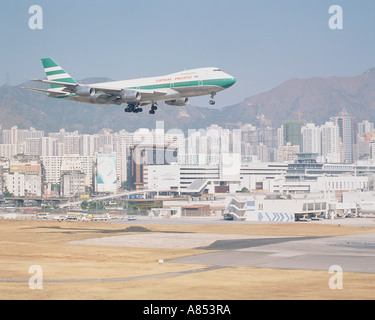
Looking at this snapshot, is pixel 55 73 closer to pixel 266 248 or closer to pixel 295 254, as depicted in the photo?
pixel 266 248

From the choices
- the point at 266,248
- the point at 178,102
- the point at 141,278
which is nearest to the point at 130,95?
the point at 178,102

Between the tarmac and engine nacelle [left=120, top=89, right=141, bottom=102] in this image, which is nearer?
the tarmac

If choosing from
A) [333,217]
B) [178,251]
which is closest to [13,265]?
[178,251]

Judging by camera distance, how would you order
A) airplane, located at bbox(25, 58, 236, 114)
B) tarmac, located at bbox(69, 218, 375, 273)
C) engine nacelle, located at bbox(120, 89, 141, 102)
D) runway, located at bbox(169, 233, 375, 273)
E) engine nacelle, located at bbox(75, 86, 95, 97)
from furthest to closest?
engine nacelle, located at bbox(75, 86, 95, 97) → engine nacelle, located at bbox(120, 89, 141, 102) → airplane, located at bbox(25, 58, 236, 114) → tarmac, located at bbox(69, 218, 375, 273) → runway, located at bbox(169, 233, 375, 273)

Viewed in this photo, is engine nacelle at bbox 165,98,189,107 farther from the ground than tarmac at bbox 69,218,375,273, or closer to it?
farther from the ground

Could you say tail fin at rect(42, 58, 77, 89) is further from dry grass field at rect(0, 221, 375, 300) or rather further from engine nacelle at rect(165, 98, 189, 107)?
dry grass field at rect(0, 221, 375, 300)

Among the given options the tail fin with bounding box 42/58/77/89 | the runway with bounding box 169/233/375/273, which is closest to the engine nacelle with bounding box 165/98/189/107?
the runway with bounding box 169/233/375/273
